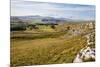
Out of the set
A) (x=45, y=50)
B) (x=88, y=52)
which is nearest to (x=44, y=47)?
(x=45, y=50)

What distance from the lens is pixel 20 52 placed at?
2.32m

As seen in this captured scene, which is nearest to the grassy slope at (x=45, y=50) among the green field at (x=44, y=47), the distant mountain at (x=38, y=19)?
the green field at (x=44, y=47)

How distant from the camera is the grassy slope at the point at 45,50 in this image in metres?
2.32

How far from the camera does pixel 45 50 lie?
95.8 inches

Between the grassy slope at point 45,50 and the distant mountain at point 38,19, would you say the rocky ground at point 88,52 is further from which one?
the distant mountain at point 38,19

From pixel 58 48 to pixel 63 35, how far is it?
0.18 metres

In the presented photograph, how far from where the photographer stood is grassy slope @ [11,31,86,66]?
7.60ft

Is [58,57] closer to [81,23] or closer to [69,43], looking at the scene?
[69,43]

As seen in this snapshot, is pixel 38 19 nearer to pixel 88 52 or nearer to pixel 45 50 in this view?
pixel 45 50

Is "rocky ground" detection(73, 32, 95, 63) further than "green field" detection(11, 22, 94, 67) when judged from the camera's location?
Yes

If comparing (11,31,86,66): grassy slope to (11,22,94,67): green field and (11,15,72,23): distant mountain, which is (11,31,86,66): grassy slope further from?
(11,15,72,23): distant mountain

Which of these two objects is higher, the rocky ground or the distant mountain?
the distant mountain

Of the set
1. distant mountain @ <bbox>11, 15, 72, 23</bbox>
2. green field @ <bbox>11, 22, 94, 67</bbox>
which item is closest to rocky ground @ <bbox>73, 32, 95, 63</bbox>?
green field @ <bbox>11, 22, 94, 67</bbox>
